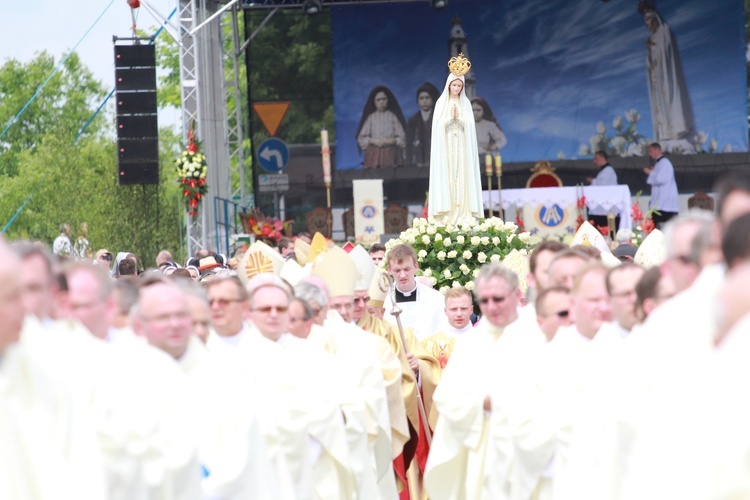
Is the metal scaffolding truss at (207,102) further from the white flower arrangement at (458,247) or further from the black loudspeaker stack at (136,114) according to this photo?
the white flower arrangement at (458,247)

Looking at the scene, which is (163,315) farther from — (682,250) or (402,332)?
(402,332)

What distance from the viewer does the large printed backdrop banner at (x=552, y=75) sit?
96.7 feet

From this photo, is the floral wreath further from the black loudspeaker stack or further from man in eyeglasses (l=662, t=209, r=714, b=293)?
man in eyeglasses (l=662, t=209, r=714, b=293)

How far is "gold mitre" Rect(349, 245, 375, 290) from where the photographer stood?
10.0 metres

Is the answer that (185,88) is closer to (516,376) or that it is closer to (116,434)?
(516,376)

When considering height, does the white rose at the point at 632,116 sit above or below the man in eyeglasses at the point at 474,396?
above

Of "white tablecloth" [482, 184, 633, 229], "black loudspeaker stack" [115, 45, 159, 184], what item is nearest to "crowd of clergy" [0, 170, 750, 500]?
"black loudspeaker stack" [115, 45, 159, 184]

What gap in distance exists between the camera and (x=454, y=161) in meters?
16.3

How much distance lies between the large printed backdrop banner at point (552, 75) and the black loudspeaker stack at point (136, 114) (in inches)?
408

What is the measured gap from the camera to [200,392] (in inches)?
254

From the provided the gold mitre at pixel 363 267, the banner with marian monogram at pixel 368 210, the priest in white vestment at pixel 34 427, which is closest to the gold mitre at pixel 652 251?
the gold mitre at pixel 363 267

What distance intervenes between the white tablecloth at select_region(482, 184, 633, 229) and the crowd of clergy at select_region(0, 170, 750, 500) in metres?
9.80

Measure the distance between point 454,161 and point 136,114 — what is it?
5152mm

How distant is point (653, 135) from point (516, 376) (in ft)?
72.8
